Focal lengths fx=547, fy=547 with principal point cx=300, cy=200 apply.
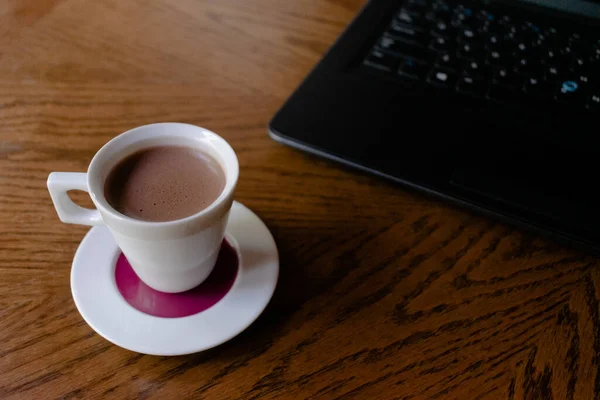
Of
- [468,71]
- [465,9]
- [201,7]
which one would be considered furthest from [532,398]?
[201,7]

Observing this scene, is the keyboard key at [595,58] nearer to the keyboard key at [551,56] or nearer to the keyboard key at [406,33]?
the keyboard key at [551,56]

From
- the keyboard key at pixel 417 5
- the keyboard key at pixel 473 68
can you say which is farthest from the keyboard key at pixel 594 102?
the keyboard key at pixel 417 5

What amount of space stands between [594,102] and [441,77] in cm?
14

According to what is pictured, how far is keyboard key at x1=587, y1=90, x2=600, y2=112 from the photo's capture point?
19.9 inches

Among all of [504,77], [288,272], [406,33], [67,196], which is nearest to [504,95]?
[504,77]

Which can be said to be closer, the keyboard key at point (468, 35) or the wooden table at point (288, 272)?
the wooden table at point (288, 272)

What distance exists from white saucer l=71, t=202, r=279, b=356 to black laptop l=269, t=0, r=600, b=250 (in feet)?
0.42

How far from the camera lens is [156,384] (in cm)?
35

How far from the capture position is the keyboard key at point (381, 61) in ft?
1.79

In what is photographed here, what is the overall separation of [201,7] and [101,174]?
0.39 meters

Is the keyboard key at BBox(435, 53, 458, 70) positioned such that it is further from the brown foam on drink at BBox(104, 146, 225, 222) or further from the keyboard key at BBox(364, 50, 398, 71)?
the brown foam on drink at BBox(104, 146, 225, 222)

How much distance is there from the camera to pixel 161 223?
32 centimetres

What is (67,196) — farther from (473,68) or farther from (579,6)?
(579,6)

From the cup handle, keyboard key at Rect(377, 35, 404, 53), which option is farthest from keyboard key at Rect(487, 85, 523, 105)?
the cup handle
